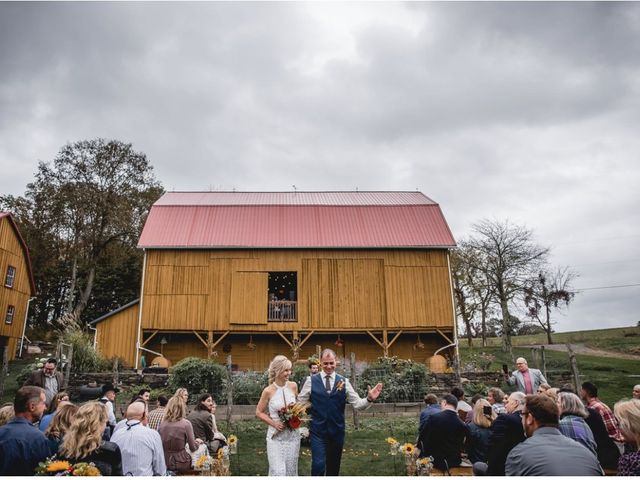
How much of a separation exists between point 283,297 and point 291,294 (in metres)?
2.63

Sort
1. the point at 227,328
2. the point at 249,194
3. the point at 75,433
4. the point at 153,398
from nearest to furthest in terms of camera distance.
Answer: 1. the point at 75,433
2. the point at 153,398
3. the point at 227,328
4. the point at 249,194

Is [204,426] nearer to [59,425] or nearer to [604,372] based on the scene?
[59,425]

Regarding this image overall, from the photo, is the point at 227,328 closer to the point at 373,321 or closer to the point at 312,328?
the point at 312,328

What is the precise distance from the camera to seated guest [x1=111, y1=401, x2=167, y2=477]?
15.6 feet

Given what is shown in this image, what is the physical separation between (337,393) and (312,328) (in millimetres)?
17700

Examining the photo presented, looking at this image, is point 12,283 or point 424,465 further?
point 12,283

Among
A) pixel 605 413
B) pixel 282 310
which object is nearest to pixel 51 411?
pixel 605 413

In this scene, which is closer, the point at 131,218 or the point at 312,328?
the point at 312,328

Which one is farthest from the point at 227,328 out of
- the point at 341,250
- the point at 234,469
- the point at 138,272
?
the point at 138,272

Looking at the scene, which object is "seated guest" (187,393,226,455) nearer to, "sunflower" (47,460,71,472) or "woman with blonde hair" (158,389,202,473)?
"woman with blonde hair" (158,389,202,473)

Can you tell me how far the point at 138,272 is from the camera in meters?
36.9

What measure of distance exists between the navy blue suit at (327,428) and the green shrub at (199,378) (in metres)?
9.55

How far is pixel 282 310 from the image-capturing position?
2330cm

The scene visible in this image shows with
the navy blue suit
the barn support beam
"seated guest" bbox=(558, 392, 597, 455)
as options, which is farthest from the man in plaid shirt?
the barn support beam
